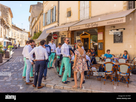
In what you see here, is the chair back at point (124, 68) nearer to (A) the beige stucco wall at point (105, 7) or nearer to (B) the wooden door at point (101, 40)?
(B) the wooden door at point (101, 40)

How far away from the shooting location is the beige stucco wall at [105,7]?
8.28m

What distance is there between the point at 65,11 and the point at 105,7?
18.3ft

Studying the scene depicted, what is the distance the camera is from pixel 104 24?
7.05 meters

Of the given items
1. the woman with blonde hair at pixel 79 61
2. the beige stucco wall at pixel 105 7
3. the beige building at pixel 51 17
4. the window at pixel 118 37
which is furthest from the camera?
the beige building at pixel 51 17

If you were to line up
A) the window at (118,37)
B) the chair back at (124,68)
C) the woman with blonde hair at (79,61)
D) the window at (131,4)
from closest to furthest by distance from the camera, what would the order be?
the woman with blonde hair at (79,61) → the chair back at (124,68) → the window at (131,4) → the window at (118,37)

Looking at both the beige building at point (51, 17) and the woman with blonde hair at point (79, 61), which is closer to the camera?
the woman with blonde hair at point (79, 61)

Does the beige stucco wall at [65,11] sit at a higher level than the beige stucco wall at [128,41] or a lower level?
higher

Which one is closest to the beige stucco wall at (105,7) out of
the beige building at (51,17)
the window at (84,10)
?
the window at (84,10)

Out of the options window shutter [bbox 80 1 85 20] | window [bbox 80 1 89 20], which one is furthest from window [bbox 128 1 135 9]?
window shutter [bbox 80 1 85 20]

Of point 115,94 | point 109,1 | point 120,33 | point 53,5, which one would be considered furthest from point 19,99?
point 53,5

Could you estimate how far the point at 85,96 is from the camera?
3.52 m

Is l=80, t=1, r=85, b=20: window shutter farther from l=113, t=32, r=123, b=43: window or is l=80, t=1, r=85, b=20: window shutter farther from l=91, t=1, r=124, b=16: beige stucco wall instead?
l=113, t=32, r=123, b=43: window

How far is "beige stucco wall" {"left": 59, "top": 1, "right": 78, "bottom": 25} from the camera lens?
11914 mm

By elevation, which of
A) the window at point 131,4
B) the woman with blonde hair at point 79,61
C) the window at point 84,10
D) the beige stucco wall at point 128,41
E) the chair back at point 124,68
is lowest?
the chair back at point 124,68
